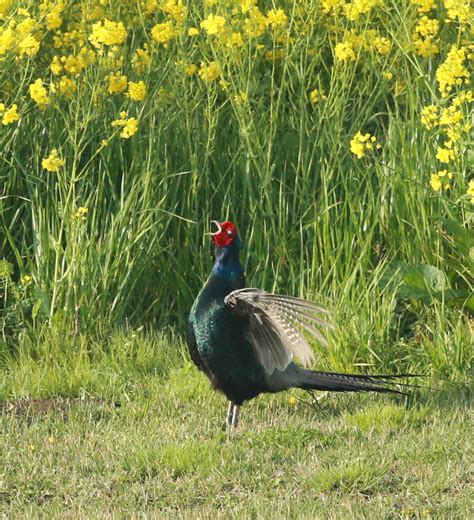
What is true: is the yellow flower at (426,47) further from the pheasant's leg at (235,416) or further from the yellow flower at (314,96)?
the pheasant's leg at (235,416)

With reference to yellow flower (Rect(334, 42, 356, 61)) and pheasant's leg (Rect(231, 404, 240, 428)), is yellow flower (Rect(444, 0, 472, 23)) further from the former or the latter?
pheasant's leg (Rect(231, 404, 240, 428))

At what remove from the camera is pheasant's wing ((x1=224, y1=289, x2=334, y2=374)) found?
174 inches

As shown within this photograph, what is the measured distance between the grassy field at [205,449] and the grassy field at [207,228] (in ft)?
0.05

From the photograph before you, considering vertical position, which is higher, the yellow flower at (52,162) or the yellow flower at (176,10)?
the yellow flower at (176,10)

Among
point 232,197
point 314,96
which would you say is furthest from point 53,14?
point 314,96

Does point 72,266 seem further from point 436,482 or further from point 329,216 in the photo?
point 436,482

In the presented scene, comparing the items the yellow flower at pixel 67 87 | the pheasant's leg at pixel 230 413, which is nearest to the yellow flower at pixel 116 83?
the yellow flower at pixel 67 87

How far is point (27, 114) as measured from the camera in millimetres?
6285

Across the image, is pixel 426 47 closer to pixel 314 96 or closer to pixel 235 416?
pixel 314 96

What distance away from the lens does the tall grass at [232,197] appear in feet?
18.8

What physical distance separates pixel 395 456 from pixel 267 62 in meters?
3.08

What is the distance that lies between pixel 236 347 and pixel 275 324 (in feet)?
1.20

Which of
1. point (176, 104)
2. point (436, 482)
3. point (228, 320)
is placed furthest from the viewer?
point (176, 104)

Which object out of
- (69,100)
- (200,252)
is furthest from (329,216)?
(69,100)
